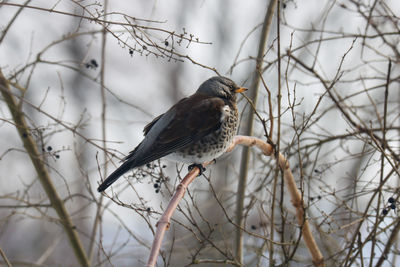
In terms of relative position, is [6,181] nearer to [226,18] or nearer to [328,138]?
[226,18]

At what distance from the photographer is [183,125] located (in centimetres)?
382

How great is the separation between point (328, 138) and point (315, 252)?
1.17m

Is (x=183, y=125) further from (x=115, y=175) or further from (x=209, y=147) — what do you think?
(x=115, y=175)

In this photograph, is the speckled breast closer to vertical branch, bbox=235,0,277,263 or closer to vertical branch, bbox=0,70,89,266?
vertical branch, bbox=235,0,277,263

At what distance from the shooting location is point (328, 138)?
417 centimetres

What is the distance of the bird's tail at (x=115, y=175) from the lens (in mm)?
3089

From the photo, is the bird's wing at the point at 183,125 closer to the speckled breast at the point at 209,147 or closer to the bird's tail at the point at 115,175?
the speckled breast at the point at 209,147

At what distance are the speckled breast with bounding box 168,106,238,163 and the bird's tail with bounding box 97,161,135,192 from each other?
0.54 m

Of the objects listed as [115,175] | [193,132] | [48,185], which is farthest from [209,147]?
[48,185]

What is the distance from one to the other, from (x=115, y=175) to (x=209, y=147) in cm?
87

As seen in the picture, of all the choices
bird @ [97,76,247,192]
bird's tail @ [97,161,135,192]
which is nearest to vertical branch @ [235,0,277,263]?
bird @ [97,76,247,192]

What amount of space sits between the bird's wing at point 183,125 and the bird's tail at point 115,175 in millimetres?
217

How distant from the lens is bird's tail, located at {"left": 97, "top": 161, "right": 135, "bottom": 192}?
3.09m

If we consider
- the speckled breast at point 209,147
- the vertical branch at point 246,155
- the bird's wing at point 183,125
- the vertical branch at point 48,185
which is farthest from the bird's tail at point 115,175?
the vertical branch at point 246,155
